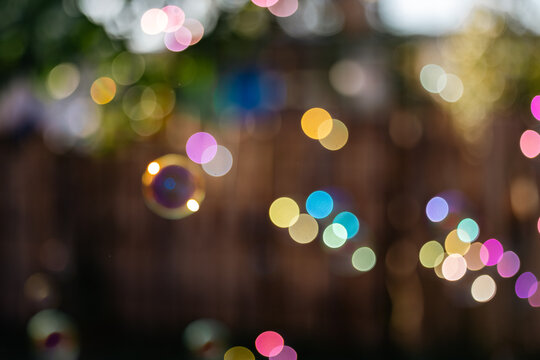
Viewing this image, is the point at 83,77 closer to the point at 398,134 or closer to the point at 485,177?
the point at 398,134

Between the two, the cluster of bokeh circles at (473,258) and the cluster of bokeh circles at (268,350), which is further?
the cluster of bokeh circles at (268,350)

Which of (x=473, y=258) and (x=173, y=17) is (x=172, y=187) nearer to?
(x=173, y=17)

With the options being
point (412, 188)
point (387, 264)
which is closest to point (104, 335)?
point (387, 264)

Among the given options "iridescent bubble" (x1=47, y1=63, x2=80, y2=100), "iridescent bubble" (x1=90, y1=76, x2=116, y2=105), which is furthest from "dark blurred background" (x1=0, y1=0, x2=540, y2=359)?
"iridescent bubble" (x1=90, y1=76, x2=116, y2=105)

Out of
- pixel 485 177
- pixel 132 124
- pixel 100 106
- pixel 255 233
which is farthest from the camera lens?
pixel 255 233

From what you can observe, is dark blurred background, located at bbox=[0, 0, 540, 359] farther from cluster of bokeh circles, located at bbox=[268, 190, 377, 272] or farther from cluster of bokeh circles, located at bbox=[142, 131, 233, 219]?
cluster of bokeh circles, located at bbox=[142, 131, 233, 219]

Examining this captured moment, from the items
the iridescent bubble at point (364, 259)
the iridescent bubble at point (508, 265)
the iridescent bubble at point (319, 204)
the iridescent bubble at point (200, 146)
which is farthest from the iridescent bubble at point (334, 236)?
the iridescent bubble at point (200, 146)

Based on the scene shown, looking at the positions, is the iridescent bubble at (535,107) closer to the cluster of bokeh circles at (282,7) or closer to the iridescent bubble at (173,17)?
the cluster of bokeh circles at (282,7)
